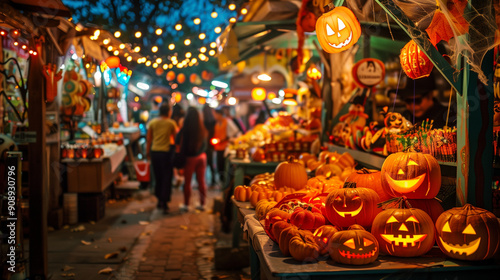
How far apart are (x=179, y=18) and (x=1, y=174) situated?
1933 centimetres

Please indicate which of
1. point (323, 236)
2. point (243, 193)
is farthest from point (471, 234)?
point (243, 193)

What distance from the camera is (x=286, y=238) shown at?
3441 mm

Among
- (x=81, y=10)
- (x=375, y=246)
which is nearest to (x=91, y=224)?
(x=375, y=246)

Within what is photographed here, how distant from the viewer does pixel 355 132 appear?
6.96 meters

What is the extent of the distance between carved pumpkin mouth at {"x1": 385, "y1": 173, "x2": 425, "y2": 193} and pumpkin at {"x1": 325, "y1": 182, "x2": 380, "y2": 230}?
0.17m

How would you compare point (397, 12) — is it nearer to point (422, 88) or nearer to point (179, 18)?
point (422, 88)

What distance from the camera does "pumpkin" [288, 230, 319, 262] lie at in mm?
3225

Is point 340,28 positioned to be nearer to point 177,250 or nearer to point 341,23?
point 341,23

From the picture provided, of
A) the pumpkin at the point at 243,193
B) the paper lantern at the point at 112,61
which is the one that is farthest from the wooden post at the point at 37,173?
the paper lantern at the point at 112,61

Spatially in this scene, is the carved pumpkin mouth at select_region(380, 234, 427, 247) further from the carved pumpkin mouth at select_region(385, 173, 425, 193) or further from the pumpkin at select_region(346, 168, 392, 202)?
the pumpkin at select_region(346, 168, 392, 202)

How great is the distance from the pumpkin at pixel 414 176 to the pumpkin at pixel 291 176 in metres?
1.83

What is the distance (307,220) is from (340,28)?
169 cm

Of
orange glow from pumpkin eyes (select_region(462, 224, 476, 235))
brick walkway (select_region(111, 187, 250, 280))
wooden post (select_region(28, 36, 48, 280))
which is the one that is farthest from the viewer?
brick walkway (select_region(111, 187, 250, 280))

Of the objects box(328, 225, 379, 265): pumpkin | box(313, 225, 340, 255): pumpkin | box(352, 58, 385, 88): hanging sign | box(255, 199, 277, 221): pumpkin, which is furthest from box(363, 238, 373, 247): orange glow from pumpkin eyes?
box(352, 58, 385, 88): hanging sign
